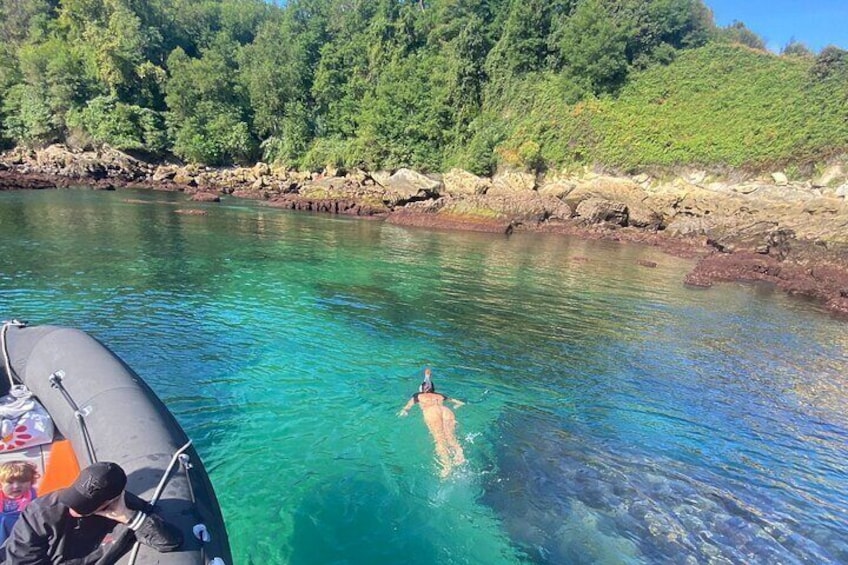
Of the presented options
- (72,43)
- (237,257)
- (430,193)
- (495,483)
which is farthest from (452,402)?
(72,43)

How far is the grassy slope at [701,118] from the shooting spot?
28.5 meters

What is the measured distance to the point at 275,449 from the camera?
668 cm

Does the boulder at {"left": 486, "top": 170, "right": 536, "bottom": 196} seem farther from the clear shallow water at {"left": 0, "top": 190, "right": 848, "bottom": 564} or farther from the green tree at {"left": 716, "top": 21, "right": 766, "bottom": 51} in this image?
the green tree at {"left": 716, "top": 21, "right": 766, "bottom": 51}

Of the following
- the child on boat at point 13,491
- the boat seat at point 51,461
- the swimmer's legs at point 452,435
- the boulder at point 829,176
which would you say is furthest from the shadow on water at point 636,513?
the boulder at point 829,176

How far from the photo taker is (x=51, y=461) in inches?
167

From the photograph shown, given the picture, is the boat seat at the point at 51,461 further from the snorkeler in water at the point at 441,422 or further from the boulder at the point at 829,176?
the boulder at the point at 829,176

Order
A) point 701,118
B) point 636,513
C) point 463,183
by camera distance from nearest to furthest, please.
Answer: point 636,513 → point 701,118 → point 463,183

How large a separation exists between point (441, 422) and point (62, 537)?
5032mm

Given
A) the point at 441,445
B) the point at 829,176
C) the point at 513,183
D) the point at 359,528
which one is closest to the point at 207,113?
the point at 513,183

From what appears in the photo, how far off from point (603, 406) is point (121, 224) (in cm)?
2346

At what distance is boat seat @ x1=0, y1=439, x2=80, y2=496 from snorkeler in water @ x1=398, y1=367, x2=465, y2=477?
4114 mm

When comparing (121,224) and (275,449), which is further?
(121,224)

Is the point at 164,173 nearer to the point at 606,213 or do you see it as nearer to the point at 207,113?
the point at 207,113

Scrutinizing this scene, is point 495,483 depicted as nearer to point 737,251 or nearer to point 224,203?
point 737,251
